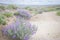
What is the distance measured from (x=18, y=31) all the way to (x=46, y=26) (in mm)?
681

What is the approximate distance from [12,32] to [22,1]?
2.86ft

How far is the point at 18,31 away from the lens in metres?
2.55

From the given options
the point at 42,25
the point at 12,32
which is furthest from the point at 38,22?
the point at 12,32

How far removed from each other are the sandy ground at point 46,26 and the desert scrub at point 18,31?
18 centimetres

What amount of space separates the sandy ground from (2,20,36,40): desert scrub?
18 cm

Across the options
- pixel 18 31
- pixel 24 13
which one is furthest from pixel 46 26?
pixel 18 31

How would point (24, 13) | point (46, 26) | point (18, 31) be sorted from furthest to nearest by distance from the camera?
point (24, 13), point (46, 26), point (18, 31)

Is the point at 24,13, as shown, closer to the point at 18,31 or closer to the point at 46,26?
the point at 46,26

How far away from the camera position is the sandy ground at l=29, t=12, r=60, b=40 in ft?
9.19

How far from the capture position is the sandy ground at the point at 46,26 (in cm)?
280

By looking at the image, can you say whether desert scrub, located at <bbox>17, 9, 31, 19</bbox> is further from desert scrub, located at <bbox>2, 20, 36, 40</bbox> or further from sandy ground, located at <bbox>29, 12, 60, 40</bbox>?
desert scrub, located at <bbox>2, 20, 36, 40</bbox>

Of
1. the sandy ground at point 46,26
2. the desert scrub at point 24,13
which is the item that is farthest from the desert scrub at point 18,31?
the desert scrub at point 24,13

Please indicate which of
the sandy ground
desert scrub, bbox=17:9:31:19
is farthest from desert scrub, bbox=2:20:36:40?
desert scrub, bbox=17:9:31:19

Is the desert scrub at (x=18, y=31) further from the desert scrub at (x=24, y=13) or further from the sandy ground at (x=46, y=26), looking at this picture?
the desert scrub at (x=24, y=13)
